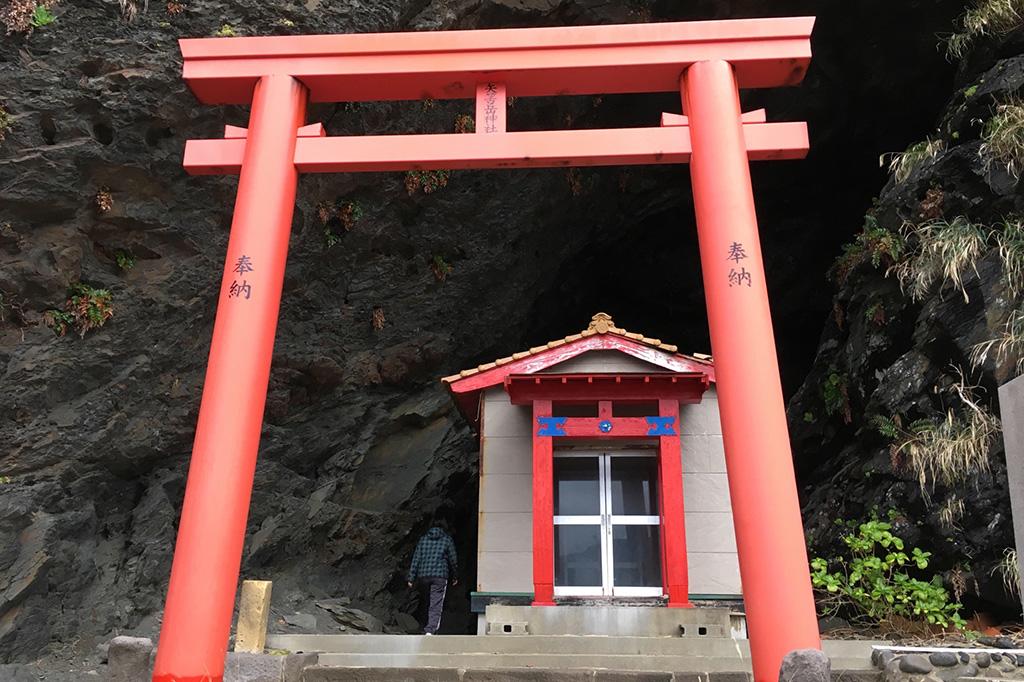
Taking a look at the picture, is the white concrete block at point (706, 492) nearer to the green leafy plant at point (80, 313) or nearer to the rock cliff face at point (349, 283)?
the rock cliff face at point (349, 283)

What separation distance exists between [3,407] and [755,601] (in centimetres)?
760

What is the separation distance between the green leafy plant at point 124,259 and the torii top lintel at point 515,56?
353cm

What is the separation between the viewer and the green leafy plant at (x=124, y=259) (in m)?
8.91

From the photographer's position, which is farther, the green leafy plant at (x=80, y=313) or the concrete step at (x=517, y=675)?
the green leafy plant at (x=80, y=313)

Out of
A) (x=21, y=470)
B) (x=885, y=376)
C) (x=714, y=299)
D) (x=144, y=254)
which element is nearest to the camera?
(x=714, y=299)

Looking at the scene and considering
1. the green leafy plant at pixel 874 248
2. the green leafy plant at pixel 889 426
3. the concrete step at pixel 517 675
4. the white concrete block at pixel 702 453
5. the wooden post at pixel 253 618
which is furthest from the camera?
the green leafy plant at pixel 874 248

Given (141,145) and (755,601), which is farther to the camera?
(141,145)

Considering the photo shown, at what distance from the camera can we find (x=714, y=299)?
5320 mm

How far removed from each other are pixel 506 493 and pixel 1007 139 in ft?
23.0

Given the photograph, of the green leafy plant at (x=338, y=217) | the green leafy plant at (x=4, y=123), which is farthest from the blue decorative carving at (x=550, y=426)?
the green leafy plant at (x=4, y=123)

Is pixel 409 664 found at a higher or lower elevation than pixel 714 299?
lower

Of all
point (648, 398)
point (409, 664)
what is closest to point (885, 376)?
Answer: point (648, 398)

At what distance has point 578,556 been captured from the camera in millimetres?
8500

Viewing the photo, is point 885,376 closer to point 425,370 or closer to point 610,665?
point 610,665
